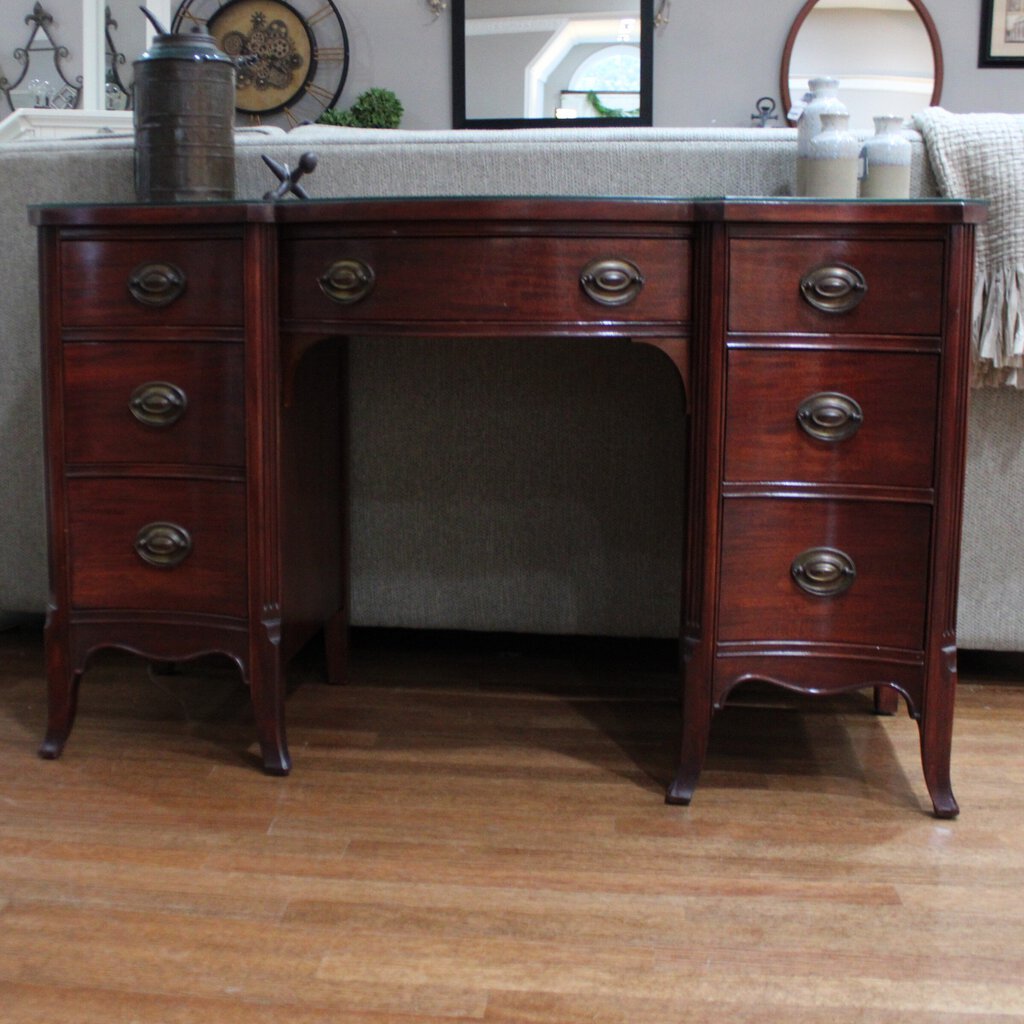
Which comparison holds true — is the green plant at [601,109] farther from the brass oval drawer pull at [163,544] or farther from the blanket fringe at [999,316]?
the brass oval drawer pull at [163,544]

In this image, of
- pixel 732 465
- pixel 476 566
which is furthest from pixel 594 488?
pixel 732 465

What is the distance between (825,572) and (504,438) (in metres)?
0.65

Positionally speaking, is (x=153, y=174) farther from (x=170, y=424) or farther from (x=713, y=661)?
(x=713, y=661)

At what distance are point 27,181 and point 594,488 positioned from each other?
1.03 meters

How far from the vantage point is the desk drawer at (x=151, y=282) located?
1.56 meters

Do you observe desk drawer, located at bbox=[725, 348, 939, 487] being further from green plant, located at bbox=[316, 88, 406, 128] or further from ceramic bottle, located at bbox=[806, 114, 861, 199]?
green plant, located at bbox=[316, 88, 406, 128]

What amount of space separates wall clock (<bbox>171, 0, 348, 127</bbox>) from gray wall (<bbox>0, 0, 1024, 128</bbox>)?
8cm

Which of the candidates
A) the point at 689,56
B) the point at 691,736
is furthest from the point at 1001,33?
the point at 691,736

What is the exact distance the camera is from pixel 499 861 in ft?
4.56

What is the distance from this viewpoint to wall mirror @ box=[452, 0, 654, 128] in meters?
4.96

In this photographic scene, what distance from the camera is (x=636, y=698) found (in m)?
1.96

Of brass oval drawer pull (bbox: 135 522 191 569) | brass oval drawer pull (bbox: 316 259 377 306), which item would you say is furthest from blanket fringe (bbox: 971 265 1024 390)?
brass oval drawer pull (bbox: 135 522 191 569)

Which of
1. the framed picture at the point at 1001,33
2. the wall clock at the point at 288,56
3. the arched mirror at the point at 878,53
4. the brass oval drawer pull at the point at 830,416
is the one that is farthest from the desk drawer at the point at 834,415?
the wall clock at the point at 288,56

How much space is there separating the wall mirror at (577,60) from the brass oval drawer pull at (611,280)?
3699 millimetres
